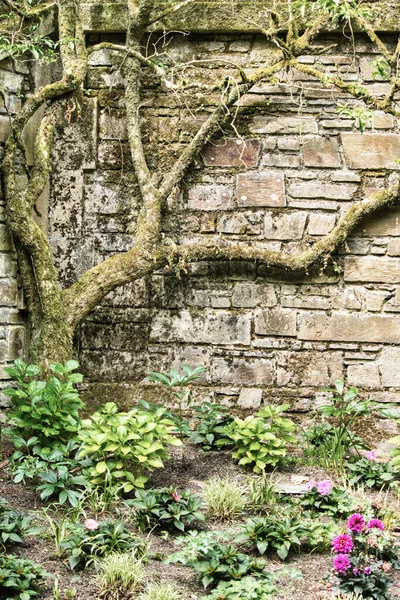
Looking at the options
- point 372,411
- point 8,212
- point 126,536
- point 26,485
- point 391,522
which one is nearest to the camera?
point 126,536

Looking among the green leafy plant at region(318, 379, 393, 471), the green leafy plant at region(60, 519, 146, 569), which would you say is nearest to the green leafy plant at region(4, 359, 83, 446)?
the green leafy plant at region(60, 519, 146, 569)

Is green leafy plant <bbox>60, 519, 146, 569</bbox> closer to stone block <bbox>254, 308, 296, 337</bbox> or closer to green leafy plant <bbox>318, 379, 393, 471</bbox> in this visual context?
green leafy plant <bbox>318, 379, 393, 471</bbox>

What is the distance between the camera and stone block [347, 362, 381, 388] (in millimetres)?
4824

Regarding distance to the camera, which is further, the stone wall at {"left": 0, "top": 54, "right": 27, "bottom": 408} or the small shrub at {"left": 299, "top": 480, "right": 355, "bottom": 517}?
the stone wall at {"left": 0, "top": 54, "right": 27, "bottom": 408}

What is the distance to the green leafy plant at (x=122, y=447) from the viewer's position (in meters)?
3.55

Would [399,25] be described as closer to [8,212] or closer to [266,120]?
[266,120]

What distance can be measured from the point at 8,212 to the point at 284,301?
6.42 feet

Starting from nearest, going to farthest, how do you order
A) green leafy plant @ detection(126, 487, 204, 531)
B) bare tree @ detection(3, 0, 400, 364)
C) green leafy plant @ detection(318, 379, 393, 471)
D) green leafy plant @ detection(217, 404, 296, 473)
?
green leafy plant @ detection(126, 487, 204, 531) < green leafy plant @ detection(217, 404, 296, 473) < green leafy plant @ detection(318, 379, 393, 471) < bare tree @ detection(3, 0, 400, 364)

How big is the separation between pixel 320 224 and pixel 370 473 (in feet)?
5.77

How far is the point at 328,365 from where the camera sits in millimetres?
4848

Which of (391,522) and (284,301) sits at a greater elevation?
(284,301)

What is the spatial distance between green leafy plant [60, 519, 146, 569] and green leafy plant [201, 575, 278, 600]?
0.43 metres

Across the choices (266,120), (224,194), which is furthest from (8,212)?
(266,120)

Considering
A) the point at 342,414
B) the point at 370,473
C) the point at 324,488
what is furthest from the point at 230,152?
the point at 324,488
